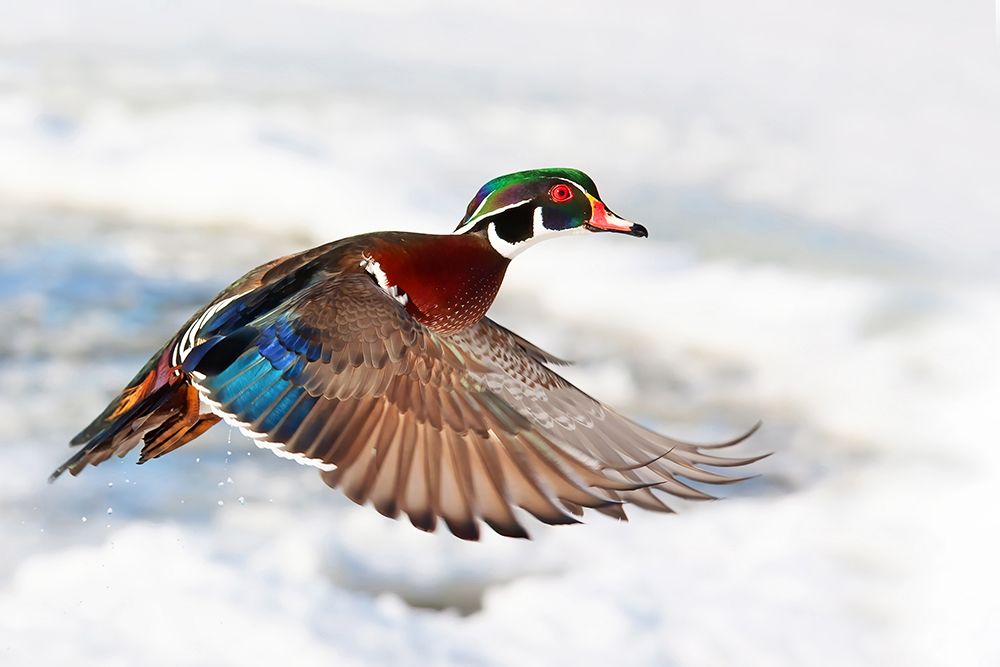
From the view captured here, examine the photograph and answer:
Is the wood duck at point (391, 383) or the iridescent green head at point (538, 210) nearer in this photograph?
the wood duck at point (391, 383)

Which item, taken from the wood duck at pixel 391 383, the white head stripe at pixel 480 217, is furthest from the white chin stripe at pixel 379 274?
the white head stripe at pixel 480 217

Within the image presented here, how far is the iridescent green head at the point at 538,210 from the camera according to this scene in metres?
2.62

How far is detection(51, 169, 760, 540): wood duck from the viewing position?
7.19 feet

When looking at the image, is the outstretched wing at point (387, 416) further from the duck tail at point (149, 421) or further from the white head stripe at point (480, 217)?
A: the white head stripe at point (480, 217)

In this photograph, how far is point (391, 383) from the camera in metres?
2.30

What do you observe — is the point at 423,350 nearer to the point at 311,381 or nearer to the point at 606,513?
the point at 311,381

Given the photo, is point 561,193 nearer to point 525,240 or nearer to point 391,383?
point 525,240

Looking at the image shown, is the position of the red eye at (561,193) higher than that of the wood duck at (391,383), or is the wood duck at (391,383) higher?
the red eye at (561,193)

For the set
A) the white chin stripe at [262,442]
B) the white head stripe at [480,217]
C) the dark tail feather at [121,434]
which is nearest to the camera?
the white chin stripe at [262,442]

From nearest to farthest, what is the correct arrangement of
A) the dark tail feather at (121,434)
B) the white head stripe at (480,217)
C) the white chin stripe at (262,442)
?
the white chin stripe at (262,442) < the dark tail feather at (121,434) < the white head stripe at (480,217)

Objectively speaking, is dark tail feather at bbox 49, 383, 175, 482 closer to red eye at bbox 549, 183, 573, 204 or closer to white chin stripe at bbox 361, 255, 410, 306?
white chin stripe at bbox 361, 255, 410, 306

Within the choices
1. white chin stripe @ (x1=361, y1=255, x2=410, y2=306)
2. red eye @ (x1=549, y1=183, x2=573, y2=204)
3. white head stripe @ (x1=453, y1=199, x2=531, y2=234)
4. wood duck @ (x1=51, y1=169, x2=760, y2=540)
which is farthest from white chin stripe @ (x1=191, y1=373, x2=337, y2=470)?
red eye @ (x1=549, y1=183, x2=573, y2=204)

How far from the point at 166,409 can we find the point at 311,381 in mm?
415

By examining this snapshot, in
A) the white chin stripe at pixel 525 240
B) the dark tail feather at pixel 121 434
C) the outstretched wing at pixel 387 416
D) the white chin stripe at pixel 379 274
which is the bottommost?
the dark tail feather at pixel 121 434
